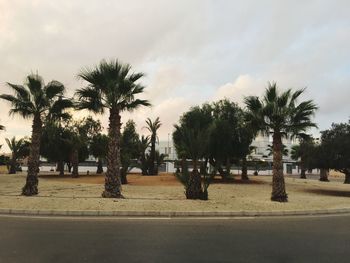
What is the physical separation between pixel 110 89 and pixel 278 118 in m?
8.51

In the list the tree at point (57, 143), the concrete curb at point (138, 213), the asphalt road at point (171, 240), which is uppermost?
the tree at point (57, 143)

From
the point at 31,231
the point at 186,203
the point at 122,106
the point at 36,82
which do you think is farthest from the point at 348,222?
the point at 36,82

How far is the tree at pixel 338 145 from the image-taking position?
29.9m

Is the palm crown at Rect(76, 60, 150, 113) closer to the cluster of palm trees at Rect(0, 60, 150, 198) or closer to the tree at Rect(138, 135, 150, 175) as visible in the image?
the cluster of palm trees at Rect(0, 60, 150, 198)

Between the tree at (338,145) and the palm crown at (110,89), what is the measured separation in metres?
14.6

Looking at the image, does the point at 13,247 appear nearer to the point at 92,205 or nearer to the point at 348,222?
the point at 92,205

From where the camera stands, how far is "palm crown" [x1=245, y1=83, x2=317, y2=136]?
23.3 meters

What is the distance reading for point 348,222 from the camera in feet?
49.7

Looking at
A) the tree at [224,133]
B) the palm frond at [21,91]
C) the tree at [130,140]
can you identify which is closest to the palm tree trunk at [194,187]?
the palm frond at [21,91]

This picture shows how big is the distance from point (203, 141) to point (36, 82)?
8.67 meters

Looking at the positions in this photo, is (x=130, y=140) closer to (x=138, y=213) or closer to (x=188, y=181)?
(x=188, y=181)

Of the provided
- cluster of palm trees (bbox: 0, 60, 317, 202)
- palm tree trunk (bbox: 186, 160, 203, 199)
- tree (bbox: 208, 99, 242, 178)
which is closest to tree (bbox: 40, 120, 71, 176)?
tree (bbox: 208, 99, 242, 178)

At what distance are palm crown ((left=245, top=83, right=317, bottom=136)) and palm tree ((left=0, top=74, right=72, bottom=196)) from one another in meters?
9.38

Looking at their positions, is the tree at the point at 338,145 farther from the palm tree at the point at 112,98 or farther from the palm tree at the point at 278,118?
the palm tree at the point at 112,98
